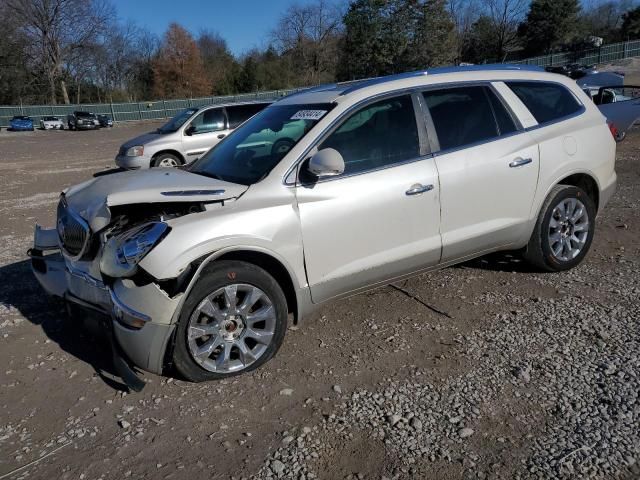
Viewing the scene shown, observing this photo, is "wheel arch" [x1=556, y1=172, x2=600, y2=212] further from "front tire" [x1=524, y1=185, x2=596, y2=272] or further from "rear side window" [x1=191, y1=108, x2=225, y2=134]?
"rear side window" [x1=191, y1=108, x2=225, y2=134]

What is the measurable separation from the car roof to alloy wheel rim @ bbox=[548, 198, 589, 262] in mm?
1190

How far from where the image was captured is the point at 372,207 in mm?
3723

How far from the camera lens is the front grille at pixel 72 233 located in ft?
11.3

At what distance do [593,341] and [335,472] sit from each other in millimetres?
2166

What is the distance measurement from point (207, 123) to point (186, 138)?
2.00 ft

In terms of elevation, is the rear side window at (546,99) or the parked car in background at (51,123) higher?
the parked car in background at (51,123)

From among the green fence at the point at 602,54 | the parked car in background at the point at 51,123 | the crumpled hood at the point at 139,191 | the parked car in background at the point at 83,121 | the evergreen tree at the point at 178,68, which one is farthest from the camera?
the evergreen tree at the point at 178,68

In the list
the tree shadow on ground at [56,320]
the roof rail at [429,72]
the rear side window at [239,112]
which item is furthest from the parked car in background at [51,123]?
the roof rail at [429,72]

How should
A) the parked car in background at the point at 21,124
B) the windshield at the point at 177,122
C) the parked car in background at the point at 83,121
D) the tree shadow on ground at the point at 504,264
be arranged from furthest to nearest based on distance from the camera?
1. the parked car in background at the point at 21,124
2. the parked car in background at the point at 83,121
3. the windshield at the point at 177,122
4. the tree shadow on ground at the point at 504,264

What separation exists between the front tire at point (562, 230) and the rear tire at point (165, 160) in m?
9.16

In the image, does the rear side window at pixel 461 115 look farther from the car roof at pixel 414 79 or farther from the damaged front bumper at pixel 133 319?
the damaged front bumper at pixel 133 319

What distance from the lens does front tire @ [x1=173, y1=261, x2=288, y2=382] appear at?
3.21m

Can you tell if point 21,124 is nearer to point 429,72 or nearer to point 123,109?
point 123,109

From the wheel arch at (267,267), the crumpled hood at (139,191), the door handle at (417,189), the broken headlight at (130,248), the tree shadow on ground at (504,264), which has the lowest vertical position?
the tree shadow on ground at (504,264)
